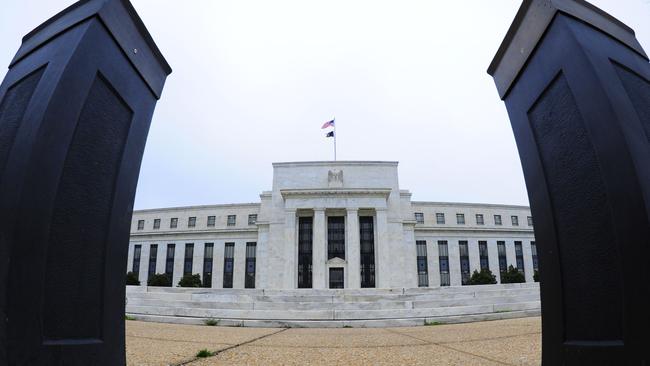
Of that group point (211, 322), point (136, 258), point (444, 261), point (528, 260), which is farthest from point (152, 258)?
point (528, 260)

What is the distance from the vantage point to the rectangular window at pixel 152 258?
175ft

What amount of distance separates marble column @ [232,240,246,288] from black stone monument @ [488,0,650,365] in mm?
51083

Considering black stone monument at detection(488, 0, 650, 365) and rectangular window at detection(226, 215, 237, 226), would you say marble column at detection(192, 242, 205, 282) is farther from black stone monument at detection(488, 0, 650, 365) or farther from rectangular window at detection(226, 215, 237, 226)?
black stone monument at detection(488, 0, 650, 365)

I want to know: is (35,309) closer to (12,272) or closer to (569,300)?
(12,272)

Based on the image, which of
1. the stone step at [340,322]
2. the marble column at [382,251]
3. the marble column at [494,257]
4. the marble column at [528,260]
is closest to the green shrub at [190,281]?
the marble column at [382,251]

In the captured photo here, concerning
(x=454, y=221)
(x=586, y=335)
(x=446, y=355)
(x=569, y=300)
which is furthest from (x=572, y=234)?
(x=454, y=221)

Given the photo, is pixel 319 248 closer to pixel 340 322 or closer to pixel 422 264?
pixel 422 264

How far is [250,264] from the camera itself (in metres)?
50.7

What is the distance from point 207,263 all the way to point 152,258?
9116 mm

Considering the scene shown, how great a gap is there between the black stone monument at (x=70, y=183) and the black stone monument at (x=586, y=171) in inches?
82.8

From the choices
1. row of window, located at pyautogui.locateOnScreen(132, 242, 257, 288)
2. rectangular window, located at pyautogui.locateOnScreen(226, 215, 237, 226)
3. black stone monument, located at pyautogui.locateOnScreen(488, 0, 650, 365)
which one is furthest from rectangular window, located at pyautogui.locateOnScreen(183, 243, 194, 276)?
black stone monument, located at pyautogui.locateOnScreen(488, 0, 650, 365)

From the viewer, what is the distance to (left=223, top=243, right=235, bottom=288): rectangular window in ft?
165

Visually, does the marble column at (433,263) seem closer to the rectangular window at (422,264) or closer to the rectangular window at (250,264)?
the rectangular window at (422,264)

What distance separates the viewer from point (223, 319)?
35.0 feet
